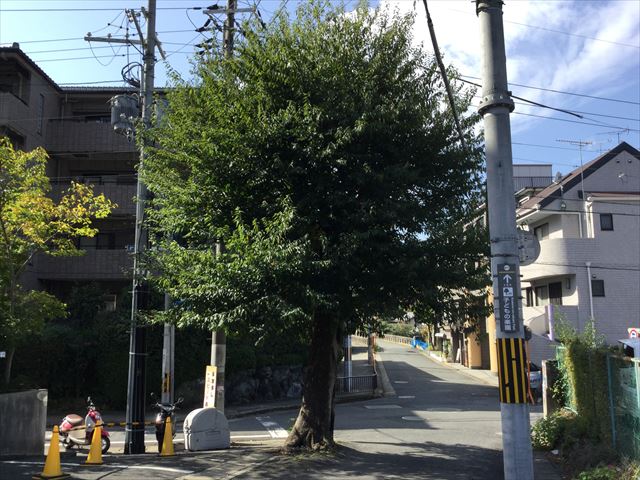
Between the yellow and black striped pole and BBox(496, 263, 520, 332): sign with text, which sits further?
BBox(496, 263, 520, 332): sign with text

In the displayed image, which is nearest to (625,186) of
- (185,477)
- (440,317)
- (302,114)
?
(440,317)

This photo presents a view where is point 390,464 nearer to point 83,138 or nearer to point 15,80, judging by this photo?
point 83,138

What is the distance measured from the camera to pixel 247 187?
992 cm

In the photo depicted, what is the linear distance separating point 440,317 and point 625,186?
23.0 meters

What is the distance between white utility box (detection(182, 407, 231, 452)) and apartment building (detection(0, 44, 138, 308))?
13.5 metres

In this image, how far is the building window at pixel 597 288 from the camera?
88.7ft

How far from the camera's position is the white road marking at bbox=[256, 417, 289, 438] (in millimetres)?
15273

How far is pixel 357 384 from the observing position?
86.4 feet

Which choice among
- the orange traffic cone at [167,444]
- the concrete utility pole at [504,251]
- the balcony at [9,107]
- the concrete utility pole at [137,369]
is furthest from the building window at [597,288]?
the balcony at [9,107]

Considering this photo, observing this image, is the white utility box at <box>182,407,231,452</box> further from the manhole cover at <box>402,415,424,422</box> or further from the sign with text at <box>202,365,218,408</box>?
the manhole cover at <box>402,415,424,422</box>

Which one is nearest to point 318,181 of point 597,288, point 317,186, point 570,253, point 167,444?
point 317,186

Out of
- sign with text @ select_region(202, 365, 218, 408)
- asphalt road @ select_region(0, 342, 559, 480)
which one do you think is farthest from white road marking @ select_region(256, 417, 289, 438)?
sign with text @ select_region(202, 365, 218, 408)

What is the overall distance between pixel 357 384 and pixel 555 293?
11.5m

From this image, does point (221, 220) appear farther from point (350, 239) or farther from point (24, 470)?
point (24, 470)
